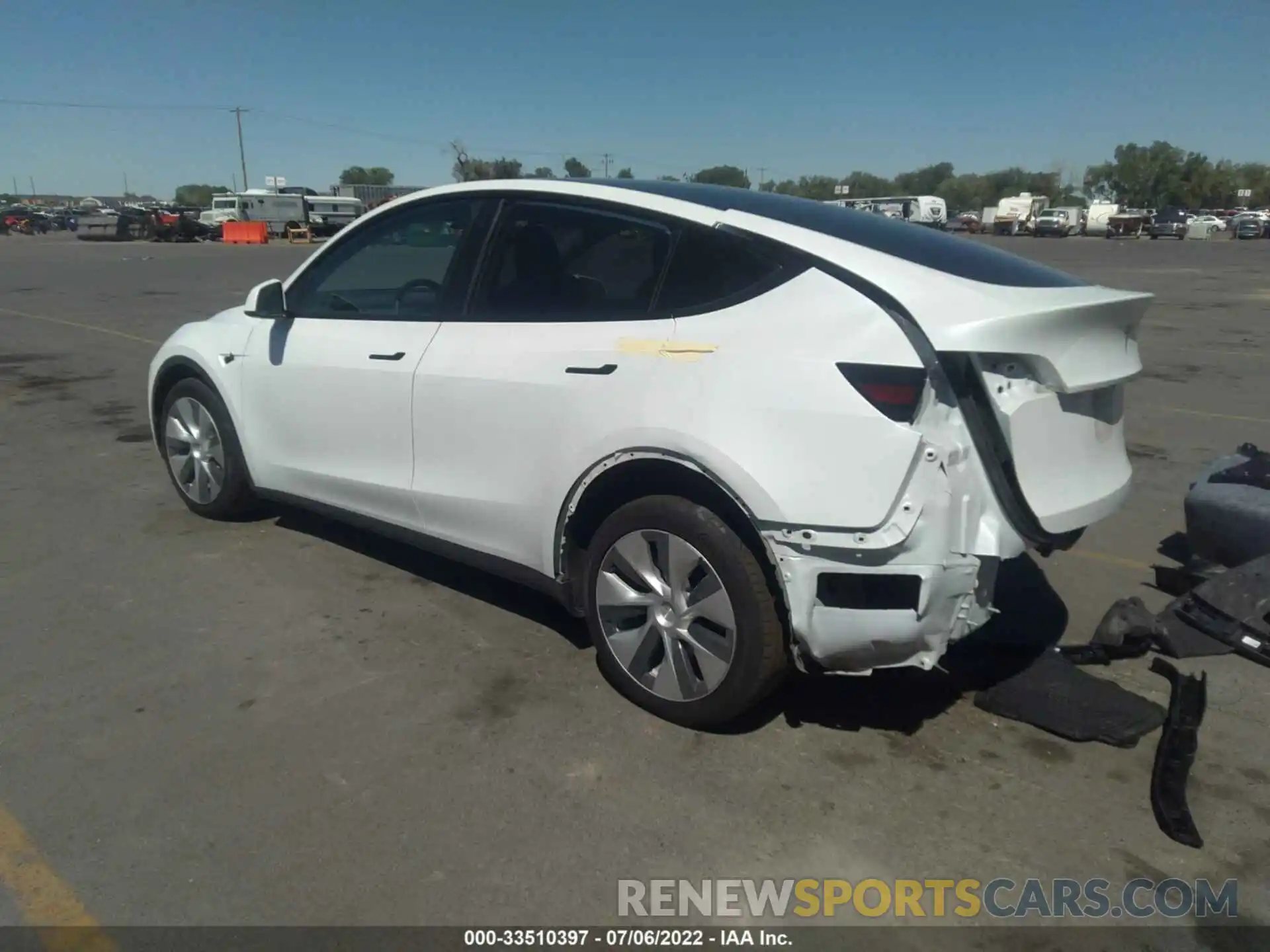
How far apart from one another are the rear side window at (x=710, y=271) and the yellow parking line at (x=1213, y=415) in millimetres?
6488

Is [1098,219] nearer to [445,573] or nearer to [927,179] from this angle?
[927,179]

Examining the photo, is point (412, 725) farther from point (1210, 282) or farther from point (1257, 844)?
point (1210, 282)

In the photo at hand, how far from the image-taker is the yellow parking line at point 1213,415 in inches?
308

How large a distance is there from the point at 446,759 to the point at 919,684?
5.68ft

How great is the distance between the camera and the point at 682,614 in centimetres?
315

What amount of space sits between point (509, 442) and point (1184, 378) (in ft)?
28.9

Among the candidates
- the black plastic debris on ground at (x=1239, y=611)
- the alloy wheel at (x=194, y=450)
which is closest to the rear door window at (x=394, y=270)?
the alloy wheel at (x=194, y=450)

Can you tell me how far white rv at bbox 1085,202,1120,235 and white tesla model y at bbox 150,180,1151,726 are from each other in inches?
2955

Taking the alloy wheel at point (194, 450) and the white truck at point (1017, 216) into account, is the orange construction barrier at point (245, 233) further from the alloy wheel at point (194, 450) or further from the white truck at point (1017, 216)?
the white truck at point (1017, 216)

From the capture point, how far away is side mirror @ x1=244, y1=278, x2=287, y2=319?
4480mm

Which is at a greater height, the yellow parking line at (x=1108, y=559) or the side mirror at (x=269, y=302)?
the side mirror at (x=269, y=302)

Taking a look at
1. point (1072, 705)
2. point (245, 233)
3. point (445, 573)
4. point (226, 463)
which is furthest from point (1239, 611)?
point (245, 233)

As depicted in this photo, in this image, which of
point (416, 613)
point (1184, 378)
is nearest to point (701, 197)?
point (416, 613)

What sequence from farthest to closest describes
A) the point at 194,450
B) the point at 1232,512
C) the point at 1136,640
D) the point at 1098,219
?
the point at 1098,219 < the point at 194,450 < the point at 1232,512 < the point at 1136,640
